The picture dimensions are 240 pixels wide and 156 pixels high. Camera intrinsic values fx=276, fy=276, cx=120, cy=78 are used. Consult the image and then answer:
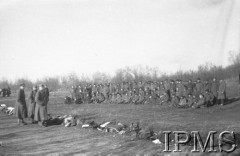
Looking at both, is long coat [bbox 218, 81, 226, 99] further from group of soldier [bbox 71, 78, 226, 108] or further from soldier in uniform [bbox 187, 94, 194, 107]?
soldier in uniform [bbox 187, 94, 194, 107]

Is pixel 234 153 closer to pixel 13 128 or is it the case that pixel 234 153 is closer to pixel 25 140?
pixel 25 140

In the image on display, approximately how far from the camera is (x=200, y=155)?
24.4 feet

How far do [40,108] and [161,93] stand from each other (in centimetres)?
1094

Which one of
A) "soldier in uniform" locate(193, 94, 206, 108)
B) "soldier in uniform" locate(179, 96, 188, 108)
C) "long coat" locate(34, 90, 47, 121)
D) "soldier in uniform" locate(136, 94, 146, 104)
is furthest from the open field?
"soldier in uniform" locate(136, 94, 146, 104)

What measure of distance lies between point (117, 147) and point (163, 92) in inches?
531

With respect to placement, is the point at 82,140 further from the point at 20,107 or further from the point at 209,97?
the point at 209,97

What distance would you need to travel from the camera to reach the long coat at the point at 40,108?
45.1 feet

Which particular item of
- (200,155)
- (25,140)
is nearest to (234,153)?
(200,155)

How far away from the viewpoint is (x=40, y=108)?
545 inches

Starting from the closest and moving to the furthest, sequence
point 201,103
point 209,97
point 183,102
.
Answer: point 201,103 < point 209,97 < point 183,102

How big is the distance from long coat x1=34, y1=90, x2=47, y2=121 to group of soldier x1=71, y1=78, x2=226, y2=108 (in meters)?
9.32

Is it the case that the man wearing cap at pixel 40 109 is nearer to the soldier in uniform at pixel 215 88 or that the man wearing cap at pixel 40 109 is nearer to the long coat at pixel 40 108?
the long coat at pixel 40 108

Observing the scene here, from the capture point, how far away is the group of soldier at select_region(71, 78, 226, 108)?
60.6 feet

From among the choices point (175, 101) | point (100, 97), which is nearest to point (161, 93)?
point (175, 101)
